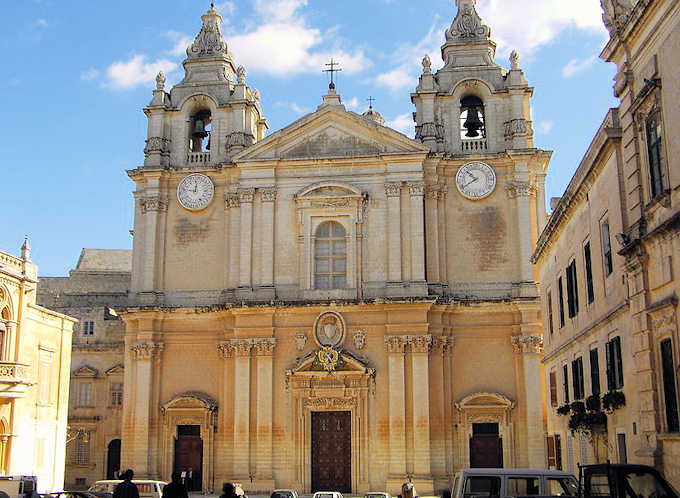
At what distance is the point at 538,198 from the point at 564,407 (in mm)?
11334

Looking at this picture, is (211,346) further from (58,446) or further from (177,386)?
(58,446)

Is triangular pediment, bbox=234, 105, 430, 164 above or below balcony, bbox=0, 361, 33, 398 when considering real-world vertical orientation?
above

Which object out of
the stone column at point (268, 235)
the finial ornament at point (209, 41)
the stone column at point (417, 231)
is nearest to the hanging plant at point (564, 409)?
the stone column at point (417, 231)

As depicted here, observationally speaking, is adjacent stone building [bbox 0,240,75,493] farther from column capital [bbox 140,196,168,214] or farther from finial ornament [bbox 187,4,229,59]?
finial ornament [bbox 187,4,229,59]

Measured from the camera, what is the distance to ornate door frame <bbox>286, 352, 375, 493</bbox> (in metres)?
30.6

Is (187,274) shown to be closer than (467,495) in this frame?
No

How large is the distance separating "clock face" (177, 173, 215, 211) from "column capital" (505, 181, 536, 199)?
1224cm

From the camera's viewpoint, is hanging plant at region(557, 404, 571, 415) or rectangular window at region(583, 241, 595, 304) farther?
hanging plant at region(557, 404, 571, 415)

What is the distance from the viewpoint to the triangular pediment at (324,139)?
33156 mm

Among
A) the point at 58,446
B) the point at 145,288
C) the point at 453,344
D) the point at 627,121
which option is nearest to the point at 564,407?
the point at 453,344

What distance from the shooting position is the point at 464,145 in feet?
110

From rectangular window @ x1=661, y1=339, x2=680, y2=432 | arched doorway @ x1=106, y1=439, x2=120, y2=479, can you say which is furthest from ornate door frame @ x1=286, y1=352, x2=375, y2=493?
rectangular window @ x1=661, y1=339, x2=680, y2=432

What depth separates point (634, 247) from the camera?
15.4m

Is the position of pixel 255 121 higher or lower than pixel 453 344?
higher
